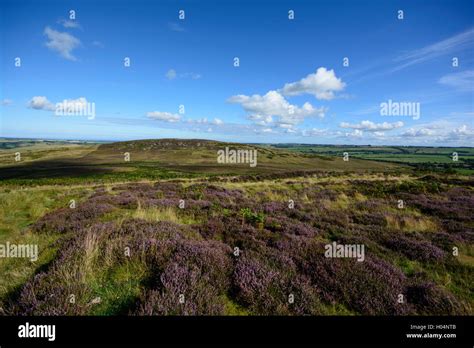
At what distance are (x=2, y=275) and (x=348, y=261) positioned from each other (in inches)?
318

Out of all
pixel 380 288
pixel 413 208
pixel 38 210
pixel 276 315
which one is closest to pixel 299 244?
pixel 380 288

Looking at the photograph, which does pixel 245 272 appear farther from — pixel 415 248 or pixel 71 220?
pixel 71 220

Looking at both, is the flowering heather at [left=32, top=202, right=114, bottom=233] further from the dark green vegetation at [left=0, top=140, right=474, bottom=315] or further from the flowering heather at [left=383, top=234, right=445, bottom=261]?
the flowering heather at [left=383, top=234, right=445, bottom=261]

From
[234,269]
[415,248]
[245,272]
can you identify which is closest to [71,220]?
[234,269]

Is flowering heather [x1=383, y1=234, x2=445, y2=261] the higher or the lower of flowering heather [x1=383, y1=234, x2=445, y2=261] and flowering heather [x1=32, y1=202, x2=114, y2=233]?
the lower

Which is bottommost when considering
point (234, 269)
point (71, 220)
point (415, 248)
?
point (415, 248)

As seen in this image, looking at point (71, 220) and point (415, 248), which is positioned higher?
point (71, 220)

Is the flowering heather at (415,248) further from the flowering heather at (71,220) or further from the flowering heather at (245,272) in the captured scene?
the flowering heather at (71,220)

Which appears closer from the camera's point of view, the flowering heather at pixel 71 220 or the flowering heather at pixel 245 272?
the flowering heather at pixel 245 272

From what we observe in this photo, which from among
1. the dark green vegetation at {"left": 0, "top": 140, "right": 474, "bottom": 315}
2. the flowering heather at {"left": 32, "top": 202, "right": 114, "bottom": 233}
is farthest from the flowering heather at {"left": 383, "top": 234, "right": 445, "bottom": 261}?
the flowering heather at {"left": 32, "top": 202, "right": 114, "bottom": 233}

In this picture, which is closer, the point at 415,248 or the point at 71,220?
the point at 415,248

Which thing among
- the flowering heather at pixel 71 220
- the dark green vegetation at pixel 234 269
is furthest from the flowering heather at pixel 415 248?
the flowering heather at pixel 71 220

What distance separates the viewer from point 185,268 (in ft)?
16.9
